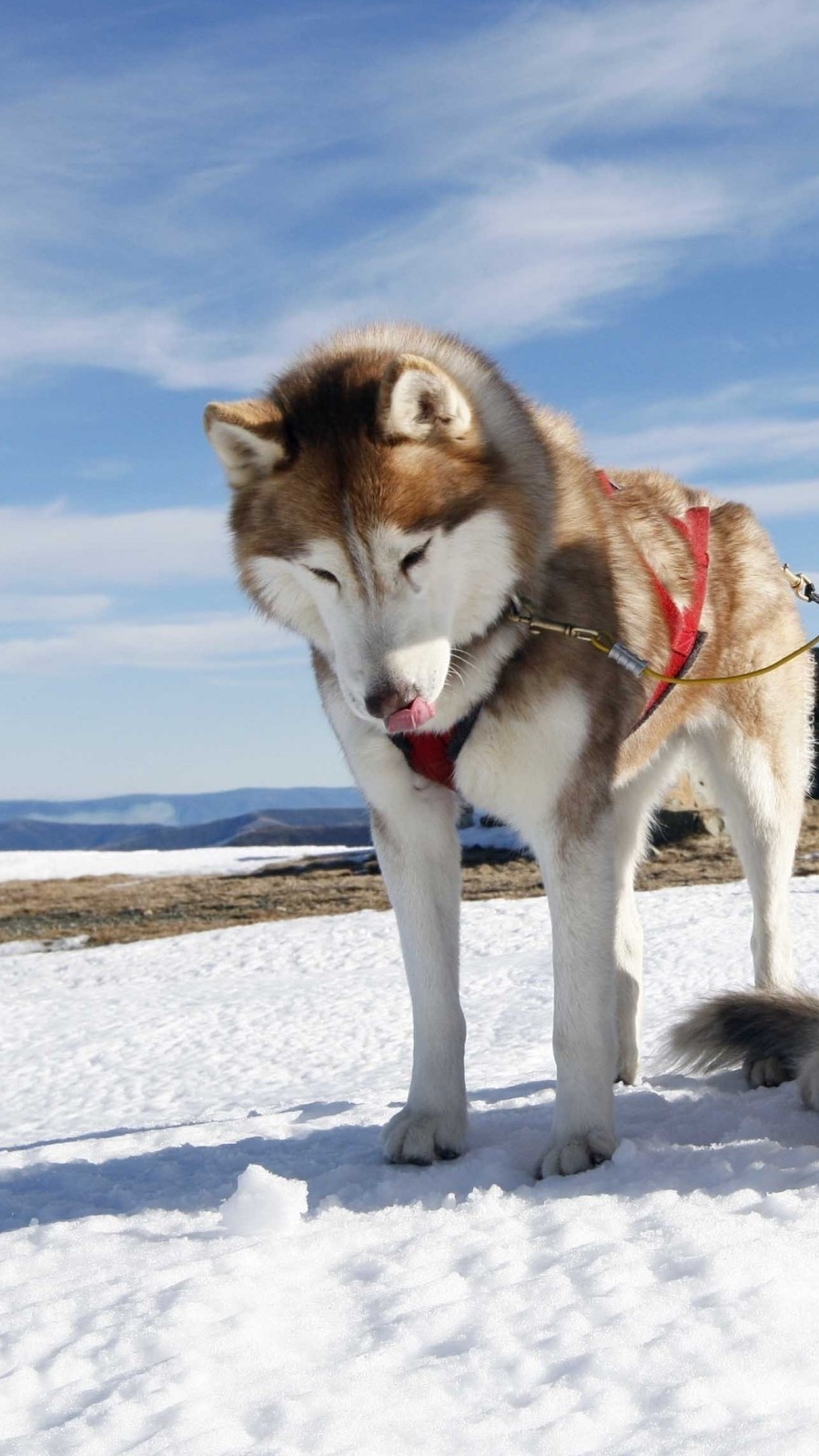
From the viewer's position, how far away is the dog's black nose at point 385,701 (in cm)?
305

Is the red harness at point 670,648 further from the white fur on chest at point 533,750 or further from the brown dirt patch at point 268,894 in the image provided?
the brown dirt patch at point 268,894

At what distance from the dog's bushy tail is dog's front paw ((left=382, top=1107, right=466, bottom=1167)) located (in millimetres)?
941

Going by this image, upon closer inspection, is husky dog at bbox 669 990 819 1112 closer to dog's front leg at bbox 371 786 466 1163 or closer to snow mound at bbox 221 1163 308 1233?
dog's front leg at bbox 371 786 466 1163

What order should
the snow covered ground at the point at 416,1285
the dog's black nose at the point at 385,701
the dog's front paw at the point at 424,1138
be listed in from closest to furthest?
the snow covered ground at the point at 416,1285 < the dog's black nose at the point at 385,701 < the dog's front paw at the point at 424,1138

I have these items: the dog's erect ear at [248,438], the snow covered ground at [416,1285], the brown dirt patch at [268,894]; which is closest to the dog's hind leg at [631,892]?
the snow covered ground at [416,1285]

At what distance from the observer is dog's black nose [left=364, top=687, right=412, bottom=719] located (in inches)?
120

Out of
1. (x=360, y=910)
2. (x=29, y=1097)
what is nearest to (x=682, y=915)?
(x=360, y=910)

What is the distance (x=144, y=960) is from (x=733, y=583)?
23.5 ft

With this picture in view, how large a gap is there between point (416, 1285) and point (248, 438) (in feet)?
6.68

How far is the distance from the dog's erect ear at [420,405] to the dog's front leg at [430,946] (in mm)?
979

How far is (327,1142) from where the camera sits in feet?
13.3

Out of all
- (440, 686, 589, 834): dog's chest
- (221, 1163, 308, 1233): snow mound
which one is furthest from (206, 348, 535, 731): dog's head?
(221, 1163, 308, 1233): snow mound

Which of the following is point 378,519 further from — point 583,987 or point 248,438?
point 583,987

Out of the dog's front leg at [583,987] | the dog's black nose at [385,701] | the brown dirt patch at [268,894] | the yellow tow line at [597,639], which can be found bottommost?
the brown dirt patch at [268,894]
